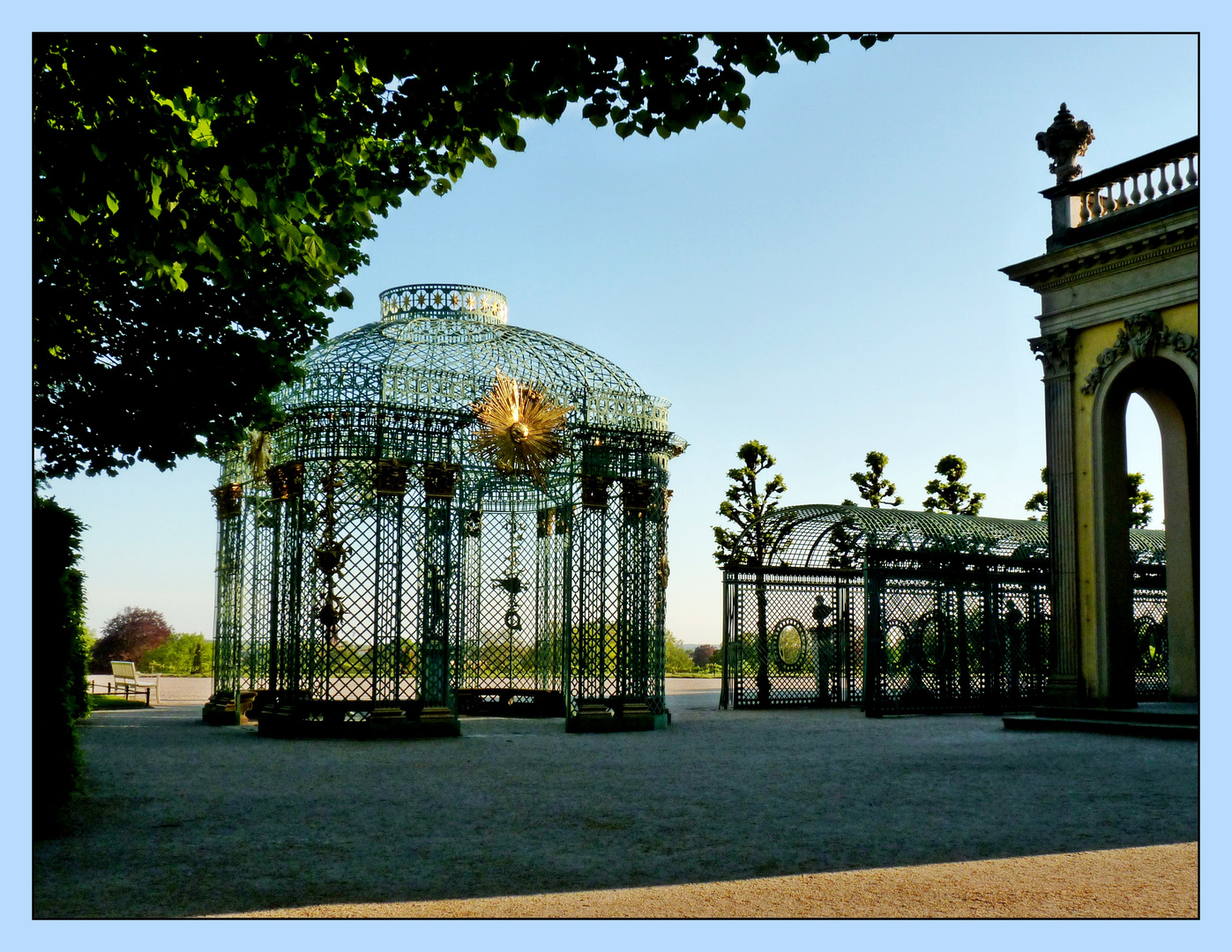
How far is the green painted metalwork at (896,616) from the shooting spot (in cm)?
1789

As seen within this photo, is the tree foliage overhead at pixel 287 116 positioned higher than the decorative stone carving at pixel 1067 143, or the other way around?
the decorative stone carving at pixel 1067 143

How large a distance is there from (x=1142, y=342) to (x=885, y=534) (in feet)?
20.8

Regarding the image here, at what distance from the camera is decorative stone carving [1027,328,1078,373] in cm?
1464

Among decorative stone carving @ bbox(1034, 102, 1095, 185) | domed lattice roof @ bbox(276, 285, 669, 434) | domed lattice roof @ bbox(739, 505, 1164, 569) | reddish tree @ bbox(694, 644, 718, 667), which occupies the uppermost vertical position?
decorative stone carving @ bbox(1034, 102, 1095, 185)

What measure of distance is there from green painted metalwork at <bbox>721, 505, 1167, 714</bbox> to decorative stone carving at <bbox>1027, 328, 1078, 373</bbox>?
12.8ft

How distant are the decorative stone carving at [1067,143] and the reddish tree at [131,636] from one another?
19101 mm

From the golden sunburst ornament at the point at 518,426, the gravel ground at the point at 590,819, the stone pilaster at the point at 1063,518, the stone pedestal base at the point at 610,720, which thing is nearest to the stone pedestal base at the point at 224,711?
the gravel ground at the point at 590,819

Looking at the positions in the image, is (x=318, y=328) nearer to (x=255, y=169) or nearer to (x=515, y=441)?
(x=515, y=441)

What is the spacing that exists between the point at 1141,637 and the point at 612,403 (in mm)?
12553

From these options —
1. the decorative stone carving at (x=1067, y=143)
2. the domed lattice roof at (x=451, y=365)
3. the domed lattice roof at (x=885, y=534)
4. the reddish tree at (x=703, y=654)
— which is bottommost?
the reddish tree at (x=703, y=654)

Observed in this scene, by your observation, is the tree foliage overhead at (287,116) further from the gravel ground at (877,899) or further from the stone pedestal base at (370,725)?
the stone pedestal base at (370,725)

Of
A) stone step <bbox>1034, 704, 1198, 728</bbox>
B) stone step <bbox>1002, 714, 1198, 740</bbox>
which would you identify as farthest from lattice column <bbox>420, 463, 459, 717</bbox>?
stone step <bbox>1034, 704, 1198, 728</bbox>

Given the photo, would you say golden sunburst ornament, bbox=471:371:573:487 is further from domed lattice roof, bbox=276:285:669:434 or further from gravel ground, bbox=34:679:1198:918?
gravel ground, bbox=34:679:1198:918

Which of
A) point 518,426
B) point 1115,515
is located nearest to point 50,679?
point 518,426
